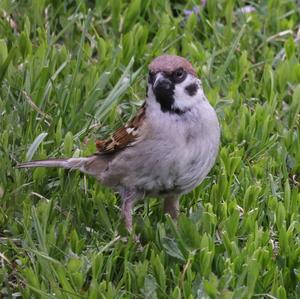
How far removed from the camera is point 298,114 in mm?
5375

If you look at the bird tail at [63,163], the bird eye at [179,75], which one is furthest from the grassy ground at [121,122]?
the bird eye at [179,75]

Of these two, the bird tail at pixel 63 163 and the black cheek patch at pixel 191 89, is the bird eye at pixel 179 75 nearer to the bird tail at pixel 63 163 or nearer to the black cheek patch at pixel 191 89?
the black cheek patch at pixel 191 89

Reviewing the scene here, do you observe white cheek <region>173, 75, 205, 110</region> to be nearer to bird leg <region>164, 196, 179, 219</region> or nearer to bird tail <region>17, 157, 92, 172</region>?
bird leg <region>164, 196, 179, 219</region>

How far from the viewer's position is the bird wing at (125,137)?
14.4ft

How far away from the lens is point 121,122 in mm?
5203

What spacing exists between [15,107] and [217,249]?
55.0 inches

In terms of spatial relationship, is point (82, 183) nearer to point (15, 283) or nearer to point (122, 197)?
point (122, 197)

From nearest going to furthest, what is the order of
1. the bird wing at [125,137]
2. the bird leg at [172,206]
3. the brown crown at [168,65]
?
the brown crown at [168,65], the bird wing at [125,137], the bird leg at [172,206]

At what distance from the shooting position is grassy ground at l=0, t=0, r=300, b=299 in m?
3.98

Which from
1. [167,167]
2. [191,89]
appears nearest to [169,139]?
[167,167]

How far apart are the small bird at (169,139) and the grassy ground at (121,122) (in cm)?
16

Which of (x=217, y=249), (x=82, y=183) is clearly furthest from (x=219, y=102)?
(x=217, y=249)

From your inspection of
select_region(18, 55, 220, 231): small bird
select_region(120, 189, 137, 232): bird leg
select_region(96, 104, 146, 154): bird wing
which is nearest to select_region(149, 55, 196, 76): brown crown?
select_region(18, 55, 220, 231): small bird

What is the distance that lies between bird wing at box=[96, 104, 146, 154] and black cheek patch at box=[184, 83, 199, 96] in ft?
0.69
